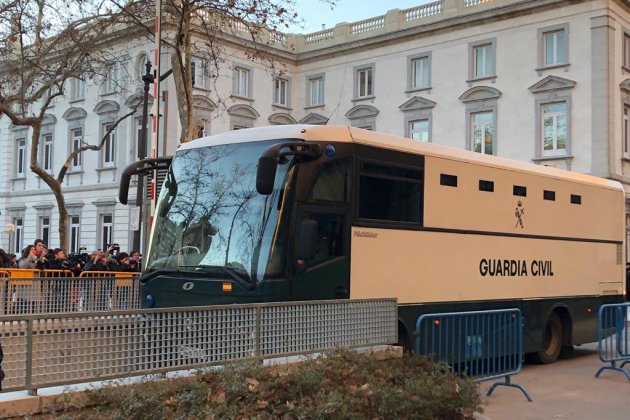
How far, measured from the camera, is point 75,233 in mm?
41125

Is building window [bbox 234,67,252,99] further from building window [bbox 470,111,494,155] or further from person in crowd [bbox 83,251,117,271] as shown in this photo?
person in crowd [bbox 83,251,117,271]

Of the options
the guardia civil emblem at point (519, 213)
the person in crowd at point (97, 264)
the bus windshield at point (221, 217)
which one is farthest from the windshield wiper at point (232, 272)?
the person in crowd at point (97, 264)

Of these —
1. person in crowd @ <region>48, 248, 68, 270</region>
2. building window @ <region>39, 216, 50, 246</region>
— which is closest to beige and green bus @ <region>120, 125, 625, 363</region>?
person in crowd @ <region>48, 248, 68, 270</region>

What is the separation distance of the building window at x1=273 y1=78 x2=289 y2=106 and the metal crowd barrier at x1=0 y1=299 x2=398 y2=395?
35.0m

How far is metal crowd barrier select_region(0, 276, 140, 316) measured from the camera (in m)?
14.1

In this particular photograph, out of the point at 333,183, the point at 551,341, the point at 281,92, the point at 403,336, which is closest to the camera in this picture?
the point at 333,183

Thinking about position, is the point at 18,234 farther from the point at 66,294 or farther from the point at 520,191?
the point at 520,191

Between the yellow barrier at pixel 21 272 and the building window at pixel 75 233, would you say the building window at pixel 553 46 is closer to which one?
the yellow barrier at pixel 21 272

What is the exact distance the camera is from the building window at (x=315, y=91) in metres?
42.4

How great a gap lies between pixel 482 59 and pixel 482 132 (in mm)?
3527

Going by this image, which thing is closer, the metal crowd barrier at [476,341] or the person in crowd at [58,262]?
the metal crowd barrier at [476,341]

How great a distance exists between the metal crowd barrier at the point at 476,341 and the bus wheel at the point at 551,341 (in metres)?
2.84

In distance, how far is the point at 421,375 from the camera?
269 inches

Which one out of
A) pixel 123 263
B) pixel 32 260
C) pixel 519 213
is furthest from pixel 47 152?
pixel 519 213
